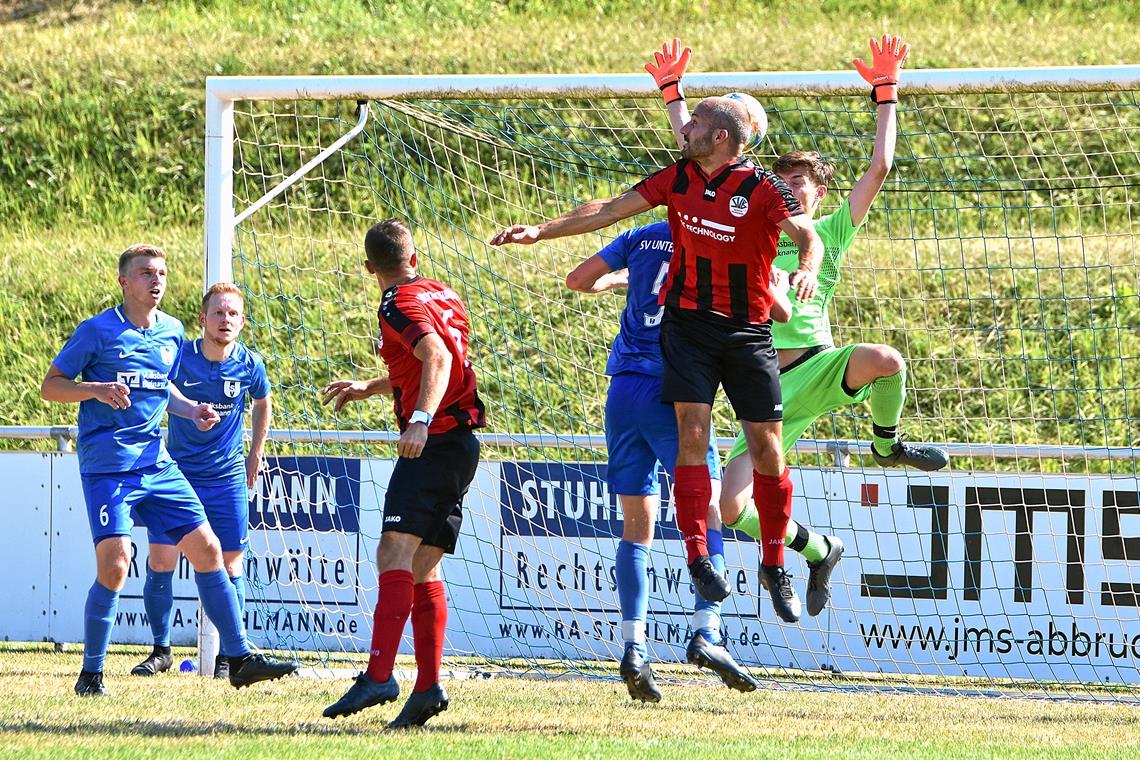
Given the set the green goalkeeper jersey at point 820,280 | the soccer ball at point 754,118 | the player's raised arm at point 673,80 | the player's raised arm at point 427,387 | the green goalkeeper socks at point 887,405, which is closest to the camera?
the player's raised arm at point 427,387

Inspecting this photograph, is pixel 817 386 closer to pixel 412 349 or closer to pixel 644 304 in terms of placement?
pixel 644 304

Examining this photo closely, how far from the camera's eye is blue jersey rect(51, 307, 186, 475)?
6.75 metres

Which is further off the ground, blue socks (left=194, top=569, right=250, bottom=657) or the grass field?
blue socks (left=194, top=569, right=250, bottom=657)

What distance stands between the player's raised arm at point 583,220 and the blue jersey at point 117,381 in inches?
82.5

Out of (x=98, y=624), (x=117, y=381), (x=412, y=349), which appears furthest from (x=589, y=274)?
(x=98, y=624)

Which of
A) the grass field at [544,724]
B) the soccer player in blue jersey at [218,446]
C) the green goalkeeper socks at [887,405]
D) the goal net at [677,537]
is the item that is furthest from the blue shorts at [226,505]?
the green goalkeeper socks at [887,405]

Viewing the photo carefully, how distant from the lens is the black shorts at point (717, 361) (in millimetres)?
5816

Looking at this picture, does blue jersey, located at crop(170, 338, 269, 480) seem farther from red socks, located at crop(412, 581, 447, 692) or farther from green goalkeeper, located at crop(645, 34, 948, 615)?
green goalkeeper, located at crop(645, 34, 948, 615)

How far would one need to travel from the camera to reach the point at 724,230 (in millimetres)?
5738

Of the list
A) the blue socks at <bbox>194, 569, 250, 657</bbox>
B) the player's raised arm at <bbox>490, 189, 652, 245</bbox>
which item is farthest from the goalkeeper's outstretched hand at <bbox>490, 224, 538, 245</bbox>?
the blue socks at <bbox>194, 569, 250, 657</bbox>

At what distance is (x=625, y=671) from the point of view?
19.3 ft

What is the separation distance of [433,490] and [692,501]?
1090mm

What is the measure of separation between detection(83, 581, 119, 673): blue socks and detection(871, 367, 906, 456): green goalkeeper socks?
155 inches

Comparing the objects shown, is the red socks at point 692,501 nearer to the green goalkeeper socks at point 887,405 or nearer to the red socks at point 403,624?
the red socks at point 403,624
